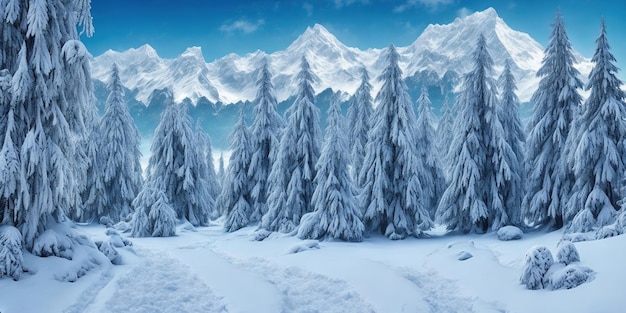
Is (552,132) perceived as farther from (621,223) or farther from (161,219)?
(161,219)

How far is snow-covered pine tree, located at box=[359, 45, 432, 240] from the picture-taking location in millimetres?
21234

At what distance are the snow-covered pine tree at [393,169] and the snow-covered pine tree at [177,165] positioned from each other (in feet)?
48.5

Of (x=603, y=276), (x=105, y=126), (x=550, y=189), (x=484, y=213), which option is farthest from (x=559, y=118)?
(x=105, y=126)

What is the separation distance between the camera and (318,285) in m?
11.0

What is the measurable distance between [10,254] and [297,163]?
16.3 m

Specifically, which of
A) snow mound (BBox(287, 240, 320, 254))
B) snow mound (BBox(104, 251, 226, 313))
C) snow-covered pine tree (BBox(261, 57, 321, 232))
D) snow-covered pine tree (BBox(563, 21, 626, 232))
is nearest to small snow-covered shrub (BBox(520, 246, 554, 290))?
snow mound (BBox(104, 251, 226, 313))

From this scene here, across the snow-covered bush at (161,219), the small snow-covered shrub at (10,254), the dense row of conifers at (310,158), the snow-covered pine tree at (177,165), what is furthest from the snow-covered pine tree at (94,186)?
the small snow-covered shrub at (10,254)

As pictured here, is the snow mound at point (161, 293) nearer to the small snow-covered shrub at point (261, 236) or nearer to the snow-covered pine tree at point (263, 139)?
the small snow-covered shrub at point (261, 236)

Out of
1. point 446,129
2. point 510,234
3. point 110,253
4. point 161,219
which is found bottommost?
point 161,219

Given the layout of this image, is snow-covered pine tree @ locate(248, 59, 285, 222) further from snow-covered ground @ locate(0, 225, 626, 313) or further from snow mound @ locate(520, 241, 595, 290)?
snow mound @ locate(520, 241, 595, 290)

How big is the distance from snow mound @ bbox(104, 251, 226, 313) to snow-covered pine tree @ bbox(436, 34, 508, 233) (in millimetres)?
14931

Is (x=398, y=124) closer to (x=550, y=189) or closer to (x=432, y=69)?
(x=550, y=189)

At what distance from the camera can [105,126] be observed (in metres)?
31.8

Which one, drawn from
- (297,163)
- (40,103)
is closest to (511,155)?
(297,163)
